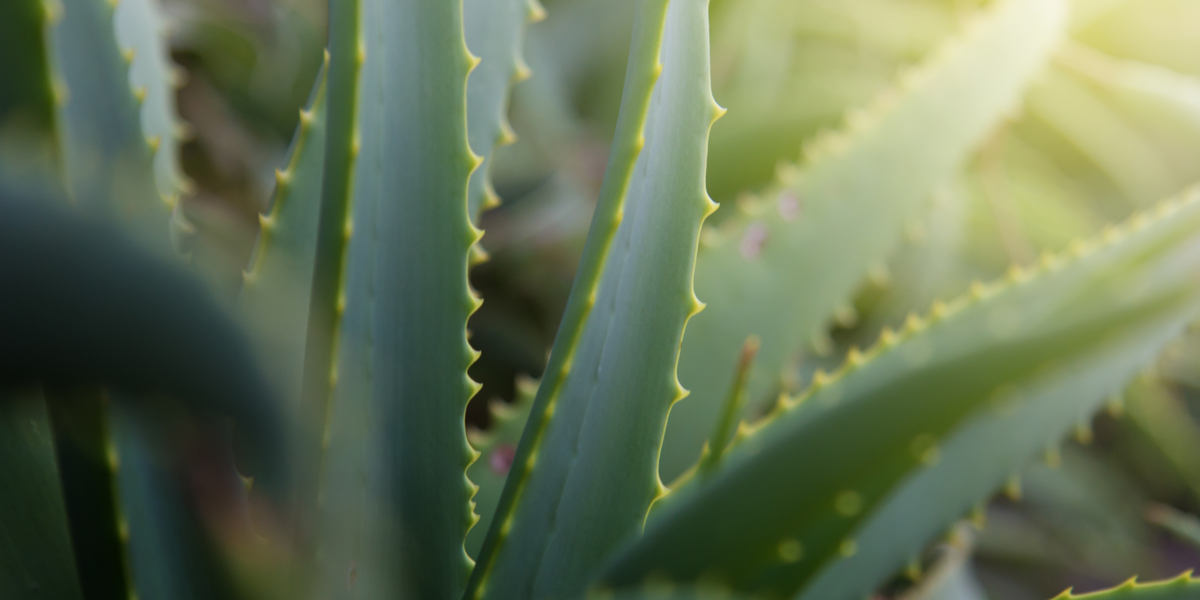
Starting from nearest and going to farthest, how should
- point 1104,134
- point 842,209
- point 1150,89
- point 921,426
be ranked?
point 921,426
point 842,209
point 1150,89
point 1104,134

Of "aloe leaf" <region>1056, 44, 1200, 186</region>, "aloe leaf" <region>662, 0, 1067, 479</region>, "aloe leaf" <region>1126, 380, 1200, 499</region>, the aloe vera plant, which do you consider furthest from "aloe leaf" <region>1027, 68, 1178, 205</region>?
the aloe vera plant

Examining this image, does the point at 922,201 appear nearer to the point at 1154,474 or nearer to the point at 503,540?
the point at 503,540

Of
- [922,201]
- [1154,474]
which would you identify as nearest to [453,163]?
[922,201]

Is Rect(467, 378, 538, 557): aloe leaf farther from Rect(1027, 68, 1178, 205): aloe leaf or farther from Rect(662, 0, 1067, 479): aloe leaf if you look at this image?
Rect(1027, 68, 1178, 205): aloe leaf

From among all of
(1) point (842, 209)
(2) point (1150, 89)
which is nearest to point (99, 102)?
(1) point (842, 209)

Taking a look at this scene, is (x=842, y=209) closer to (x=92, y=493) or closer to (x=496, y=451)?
(x=496, y=451)

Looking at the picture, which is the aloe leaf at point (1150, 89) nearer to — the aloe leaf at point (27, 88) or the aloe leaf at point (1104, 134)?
the aloe leaf at point (1104, 134)

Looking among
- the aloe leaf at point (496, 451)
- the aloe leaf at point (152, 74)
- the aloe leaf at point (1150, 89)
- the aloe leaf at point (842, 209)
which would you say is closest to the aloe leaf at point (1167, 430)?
the aloe leaf at point (1150, 89)
